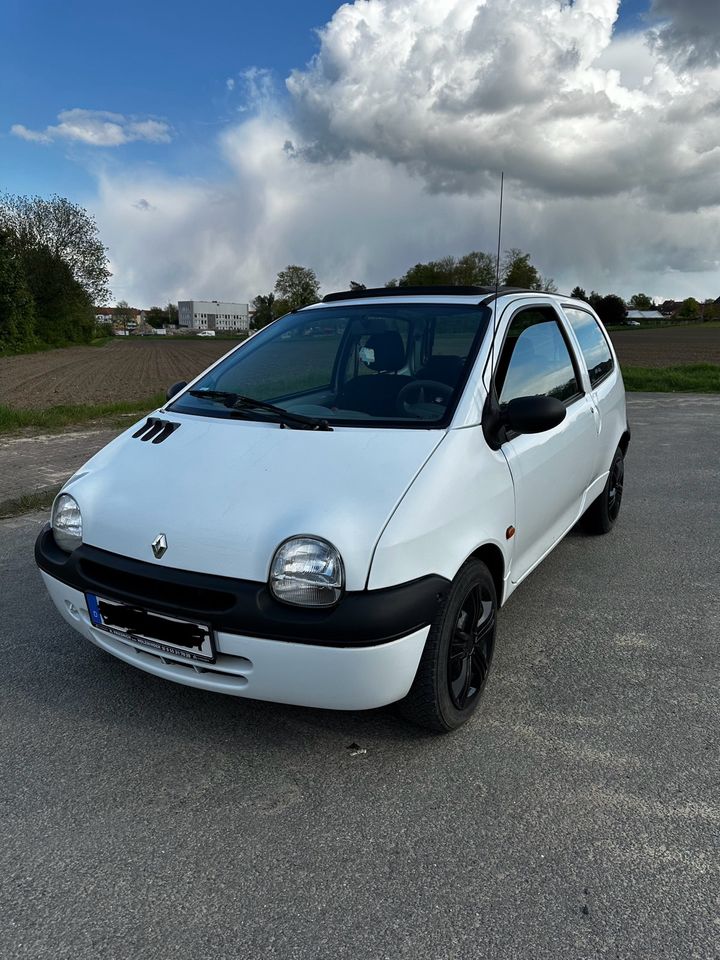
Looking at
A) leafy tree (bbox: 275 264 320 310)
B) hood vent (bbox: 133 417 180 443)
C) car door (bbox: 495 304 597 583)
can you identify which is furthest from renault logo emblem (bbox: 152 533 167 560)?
leafy tree (bbox: 275 264 320 310)

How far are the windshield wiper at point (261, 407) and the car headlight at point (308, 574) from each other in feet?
2.36

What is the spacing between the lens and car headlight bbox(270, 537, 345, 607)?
7.23ft

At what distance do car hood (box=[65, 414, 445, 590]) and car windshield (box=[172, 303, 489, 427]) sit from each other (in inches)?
9.9

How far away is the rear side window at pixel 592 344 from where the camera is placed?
4.34 meters

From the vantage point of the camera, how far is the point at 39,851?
2.10 metres

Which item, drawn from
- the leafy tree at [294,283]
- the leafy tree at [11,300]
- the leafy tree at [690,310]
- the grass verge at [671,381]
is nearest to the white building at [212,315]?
the leafy tree at [294,283]

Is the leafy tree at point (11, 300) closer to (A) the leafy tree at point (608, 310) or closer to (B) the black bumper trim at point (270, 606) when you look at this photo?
(A) the leafy tree at point (608, 310)

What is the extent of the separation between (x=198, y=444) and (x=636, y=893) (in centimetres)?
215

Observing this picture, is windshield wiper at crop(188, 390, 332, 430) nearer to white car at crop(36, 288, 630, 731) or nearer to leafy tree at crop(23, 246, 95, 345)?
white car at crop(36, 288, 630, 731)

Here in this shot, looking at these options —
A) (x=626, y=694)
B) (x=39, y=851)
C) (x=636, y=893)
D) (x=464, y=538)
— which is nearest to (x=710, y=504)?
(x=626, y=694)

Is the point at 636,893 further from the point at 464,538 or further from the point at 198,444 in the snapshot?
the point at 198,444

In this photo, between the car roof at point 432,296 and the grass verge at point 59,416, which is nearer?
the car roof at point 432,296

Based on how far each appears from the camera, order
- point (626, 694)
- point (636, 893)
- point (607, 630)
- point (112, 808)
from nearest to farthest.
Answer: point (636, 893), point (112, 808), point (626, 694), point (607, 630)

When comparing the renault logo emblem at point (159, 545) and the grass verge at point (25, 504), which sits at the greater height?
the renault logo emblem at point (159, 545)
